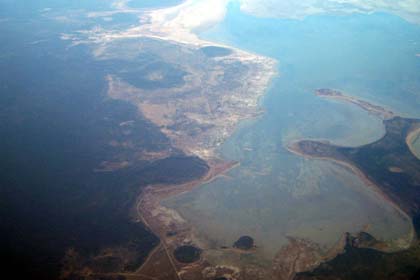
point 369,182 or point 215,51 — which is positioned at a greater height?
point 215,51

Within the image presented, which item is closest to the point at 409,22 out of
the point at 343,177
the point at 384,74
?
the point at 384,74

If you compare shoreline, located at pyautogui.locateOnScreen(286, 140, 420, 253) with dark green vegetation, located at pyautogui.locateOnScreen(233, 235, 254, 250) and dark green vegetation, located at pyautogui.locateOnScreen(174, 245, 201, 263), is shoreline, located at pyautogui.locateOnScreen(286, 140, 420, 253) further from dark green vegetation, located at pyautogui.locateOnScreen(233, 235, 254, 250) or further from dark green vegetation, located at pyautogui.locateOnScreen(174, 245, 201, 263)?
dark green vegetation, located at pyautogui.locateOnScreen(174, 245, 201, 263)

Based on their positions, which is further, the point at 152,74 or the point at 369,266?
the point at 152,74

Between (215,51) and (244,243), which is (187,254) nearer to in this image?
(244,243)

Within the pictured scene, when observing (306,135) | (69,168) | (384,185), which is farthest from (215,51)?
(384,185)

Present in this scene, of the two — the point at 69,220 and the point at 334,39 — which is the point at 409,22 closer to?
the point at 334,39

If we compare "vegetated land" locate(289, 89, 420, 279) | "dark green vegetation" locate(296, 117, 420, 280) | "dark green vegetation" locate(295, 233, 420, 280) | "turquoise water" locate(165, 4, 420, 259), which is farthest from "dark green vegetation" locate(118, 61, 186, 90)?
"dark green vegetation" locate(295, 233, 420, 280)
